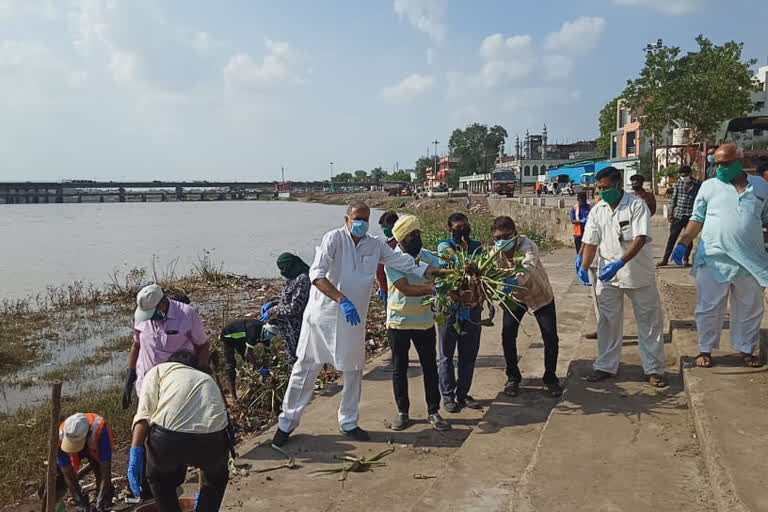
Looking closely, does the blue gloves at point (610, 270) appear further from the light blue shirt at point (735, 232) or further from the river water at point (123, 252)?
the river water at point (123, 252)

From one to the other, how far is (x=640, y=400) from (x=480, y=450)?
133 centimetres

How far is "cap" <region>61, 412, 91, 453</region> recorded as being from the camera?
4.27m

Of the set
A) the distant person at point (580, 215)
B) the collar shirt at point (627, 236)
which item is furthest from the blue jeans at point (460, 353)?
the distant person at point (580, 215)

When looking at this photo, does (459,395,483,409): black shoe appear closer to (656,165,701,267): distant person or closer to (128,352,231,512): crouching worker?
(128,352,231,512): crouching worker

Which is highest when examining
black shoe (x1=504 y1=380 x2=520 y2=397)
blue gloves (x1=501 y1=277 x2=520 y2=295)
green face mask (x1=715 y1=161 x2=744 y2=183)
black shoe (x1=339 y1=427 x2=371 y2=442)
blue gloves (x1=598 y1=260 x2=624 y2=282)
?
green face mask (x1=715 y1=161 x2=744 y2=183)

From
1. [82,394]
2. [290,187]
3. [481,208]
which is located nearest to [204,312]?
[82,394]

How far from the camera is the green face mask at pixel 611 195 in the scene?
4.88 metres

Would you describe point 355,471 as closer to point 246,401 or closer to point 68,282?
point 246,401

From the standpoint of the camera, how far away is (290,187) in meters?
146

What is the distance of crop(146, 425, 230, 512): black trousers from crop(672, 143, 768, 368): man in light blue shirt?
3493 millimetres

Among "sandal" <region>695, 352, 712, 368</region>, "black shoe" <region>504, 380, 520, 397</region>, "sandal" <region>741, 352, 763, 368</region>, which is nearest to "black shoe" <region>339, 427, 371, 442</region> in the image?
"black shoe" <region>504, 380, 520, 397</region>

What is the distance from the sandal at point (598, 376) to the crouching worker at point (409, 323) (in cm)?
125

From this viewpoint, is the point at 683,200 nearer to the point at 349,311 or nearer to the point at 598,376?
the point at 598,376

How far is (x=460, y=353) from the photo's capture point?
5.35 metres
